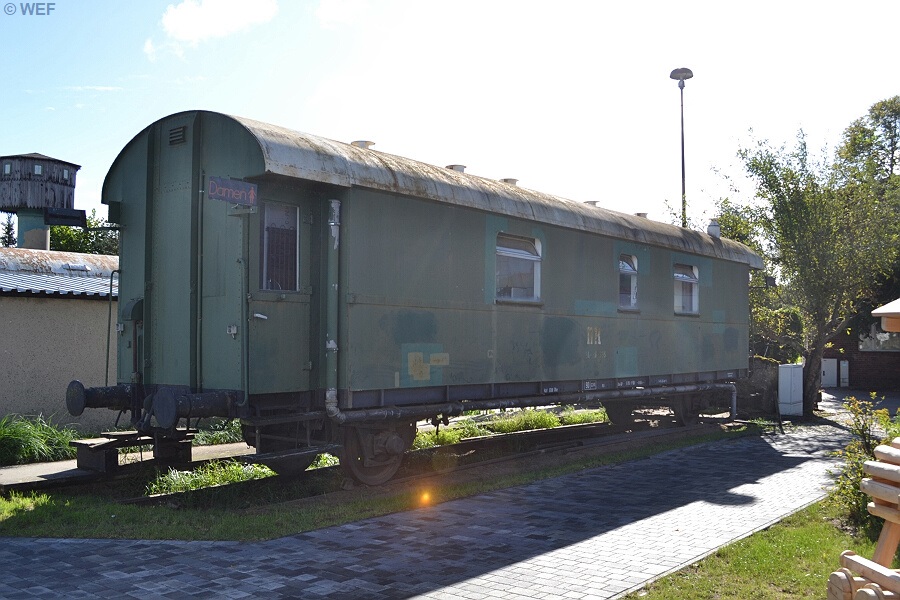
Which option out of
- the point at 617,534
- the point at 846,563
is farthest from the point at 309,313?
the point at 846,563

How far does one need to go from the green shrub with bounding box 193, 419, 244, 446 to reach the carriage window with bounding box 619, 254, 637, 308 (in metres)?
6.50

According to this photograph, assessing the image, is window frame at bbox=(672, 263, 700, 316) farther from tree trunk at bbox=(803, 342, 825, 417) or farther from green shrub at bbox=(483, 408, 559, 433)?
tree trunk at bbox=(803, 342, 825, 417)

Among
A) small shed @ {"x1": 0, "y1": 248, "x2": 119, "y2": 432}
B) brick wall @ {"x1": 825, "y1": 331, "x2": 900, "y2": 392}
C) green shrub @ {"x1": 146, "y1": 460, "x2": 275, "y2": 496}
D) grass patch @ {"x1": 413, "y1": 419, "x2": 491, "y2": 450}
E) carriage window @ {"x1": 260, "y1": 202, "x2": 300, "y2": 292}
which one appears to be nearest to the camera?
carriage window @ {"x1": 260, "y1": 202, "x2": 300, "y2": 292}

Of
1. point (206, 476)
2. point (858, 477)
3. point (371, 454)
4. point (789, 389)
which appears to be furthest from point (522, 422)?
point (858, 477)

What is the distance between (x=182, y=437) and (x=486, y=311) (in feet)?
12.9

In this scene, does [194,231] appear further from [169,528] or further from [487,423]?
[487,423]

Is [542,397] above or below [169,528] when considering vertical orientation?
above

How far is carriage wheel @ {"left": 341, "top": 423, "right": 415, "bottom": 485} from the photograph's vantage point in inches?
352

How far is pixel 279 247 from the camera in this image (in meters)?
8.36

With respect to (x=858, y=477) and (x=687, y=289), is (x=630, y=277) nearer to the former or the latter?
(x=687, y=289)

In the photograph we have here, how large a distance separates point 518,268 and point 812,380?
1044cm

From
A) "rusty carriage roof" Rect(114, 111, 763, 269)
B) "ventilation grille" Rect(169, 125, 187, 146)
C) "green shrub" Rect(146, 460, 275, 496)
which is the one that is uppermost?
"ventilation grille" Rect(169, 125, 187, 146)

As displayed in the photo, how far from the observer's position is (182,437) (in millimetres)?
9086

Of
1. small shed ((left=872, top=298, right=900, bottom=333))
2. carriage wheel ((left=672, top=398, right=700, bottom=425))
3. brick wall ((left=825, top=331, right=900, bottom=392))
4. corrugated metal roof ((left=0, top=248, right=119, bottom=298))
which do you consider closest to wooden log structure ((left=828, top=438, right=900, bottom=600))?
small shed ((left=872, top=298, right=900, bottom=333))
